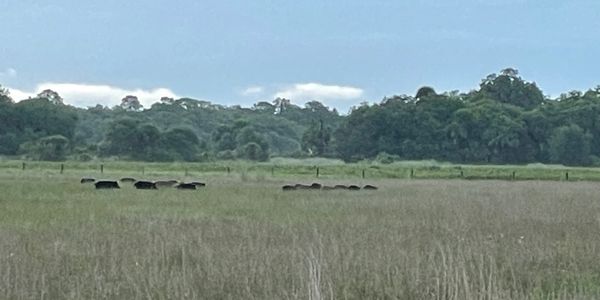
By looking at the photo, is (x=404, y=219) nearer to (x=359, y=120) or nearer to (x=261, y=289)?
(x=261, y=289)

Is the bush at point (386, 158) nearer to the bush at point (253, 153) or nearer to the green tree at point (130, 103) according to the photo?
the bush at point (253, 153)

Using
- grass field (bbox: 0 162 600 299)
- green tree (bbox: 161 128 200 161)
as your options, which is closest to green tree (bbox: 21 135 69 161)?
green tree (bbox: 161 128 200 161)

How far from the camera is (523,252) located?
9.88m

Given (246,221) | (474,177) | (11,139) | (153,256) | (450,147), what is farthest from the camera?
(450,147)

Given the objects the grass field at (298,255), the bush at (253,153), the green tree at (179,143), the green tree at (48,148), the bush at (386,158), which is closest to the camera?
the grass field at (298,255)

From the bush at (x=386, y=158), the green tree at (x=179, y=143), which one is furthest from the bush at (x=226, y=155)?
the bush at (x=386, y=158)

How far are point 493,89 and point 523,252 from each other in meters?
119

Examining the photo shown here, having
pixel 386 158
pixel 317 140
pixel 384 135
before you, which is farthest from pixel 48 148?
pixel 384 135

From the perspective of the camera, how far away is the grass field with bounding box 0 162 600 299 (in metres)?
7.36

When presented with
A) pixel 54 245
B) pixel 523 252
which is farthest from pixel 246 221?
pixel 523 252

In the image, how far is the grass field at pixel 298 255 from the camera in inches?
290

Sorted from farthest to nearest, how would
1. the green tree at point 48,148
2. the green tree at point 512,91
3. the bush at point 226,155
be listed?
the green tree at point 512,91 → the bush at point 226,155 → the green tree at point 48,148

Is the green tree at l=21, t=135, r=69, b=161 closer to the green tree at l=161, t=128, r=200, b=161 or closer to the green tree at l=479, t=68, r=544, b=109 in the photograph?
the green tree at l=161, t=128, r=200, b=161

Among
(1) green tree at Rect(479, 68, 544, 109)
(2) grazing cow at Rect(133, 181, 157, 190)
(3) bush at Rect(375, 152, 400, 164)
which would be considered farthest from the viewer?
(1) green tree at Rect(479, 68, 544, 109)
